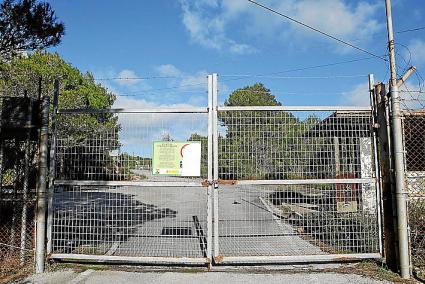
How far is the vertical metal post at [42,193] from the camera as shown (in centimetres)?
543

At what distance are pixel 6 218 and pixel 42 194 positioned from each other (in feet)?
9.70

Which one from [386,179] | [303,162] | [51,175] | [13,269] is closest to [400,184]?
[386,179]

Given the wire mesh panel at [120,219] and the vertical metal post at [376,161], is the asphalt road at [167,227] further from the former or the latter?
the vertical metal post at [376,161]

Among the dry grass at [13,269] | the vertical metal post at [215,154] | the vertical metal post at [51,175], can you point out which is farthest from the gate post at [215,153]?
the dry grass at [13,269]

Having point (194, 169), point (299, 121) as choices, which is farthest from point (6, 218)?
point (299, 121)

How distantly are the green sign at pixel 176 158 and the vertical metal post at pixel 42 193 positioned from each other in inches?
70.4

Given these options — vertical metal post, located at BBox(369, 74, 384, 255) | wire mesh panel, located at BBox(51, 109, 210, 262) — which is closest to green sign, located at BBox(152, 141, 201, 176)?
wire mesh panel, located at BBox(51, 109, 210, 262)

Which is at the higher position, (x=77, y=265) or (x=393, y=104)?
(x=393, y=104)

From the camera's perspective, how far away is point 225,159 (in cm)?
568

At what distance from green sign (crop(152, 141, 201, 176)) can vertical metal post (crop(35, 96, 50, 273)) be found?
1789 millimetres

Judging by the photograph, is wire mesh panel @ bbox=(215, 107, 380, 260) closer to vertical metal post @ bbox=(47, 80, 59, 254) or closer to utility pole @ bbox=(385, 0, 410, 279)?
utility pole @ bbox=(385, 0, 410, 279)

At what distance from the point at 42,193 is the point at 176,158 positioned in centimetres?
224

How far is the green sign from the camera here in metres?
5.63

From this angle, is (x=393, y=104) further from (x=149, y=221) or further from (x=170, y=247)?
(x=149, y=221)
